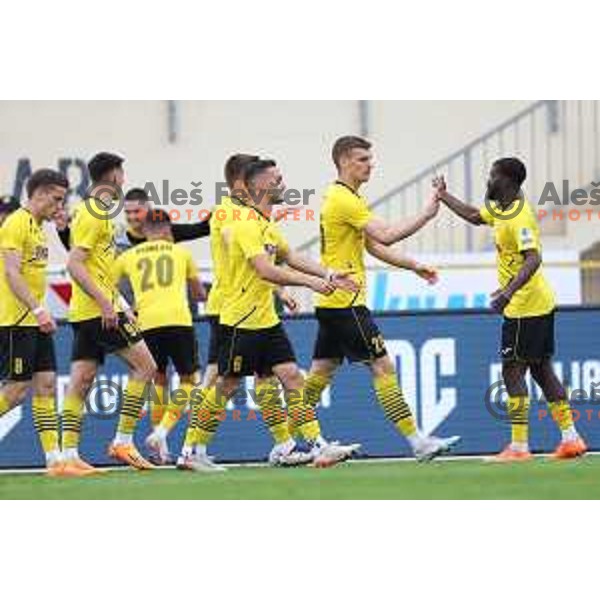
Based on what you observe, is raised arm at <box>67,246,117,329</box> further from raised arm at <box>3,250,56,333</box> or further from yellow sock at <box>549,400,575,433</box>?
yellow sock at <box>549,400,575,433</box>

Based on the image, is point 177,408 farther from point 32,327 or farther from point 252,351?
point 252,351

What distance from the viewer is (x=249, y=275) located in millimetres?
11898

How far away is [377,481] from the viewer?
11.3m

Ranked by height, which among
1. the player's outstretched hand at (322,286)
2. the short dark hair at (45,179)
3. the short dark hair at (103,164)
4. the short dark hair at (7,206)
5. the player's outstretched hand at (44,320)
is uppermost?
the short dark hair at (103,164)

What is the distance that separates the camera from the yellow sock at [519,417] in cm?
1238

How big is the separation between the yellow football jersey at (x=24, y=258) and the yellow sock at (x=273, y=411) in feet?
4.86

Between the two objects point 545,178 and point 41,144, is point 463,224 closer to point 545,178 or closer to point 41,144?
point 545,178

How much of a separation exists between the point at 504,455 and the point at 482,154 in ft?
23.8

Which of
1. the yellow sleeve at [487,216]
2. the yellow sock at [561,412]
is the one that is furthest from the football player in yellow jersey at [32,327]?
the yellow sock at [561,412]

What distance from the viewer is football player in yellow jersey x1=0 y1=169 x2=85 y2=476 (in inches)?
474

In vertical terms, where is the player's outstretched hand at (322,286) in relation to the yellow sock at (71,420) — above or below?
above

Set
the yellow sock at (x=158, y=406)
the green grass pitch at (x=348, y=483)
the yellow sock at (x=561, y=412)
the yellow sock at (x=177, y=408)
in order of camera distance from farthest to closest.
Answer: the yellow sock at (x=158, y=406) < the yellow sock at (x=177, y=408) < the yellow sock at (x=561, y=412) < the green grass pitch at (x=348, y=483)

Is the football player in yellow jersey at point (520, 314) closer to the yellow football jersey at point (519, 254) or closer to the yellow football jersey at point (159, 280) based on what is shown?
the yellow football jersey at point (519, 254)

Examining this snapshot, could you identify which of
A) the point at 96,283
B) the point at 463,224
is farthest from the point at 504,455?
the point at 463,224
